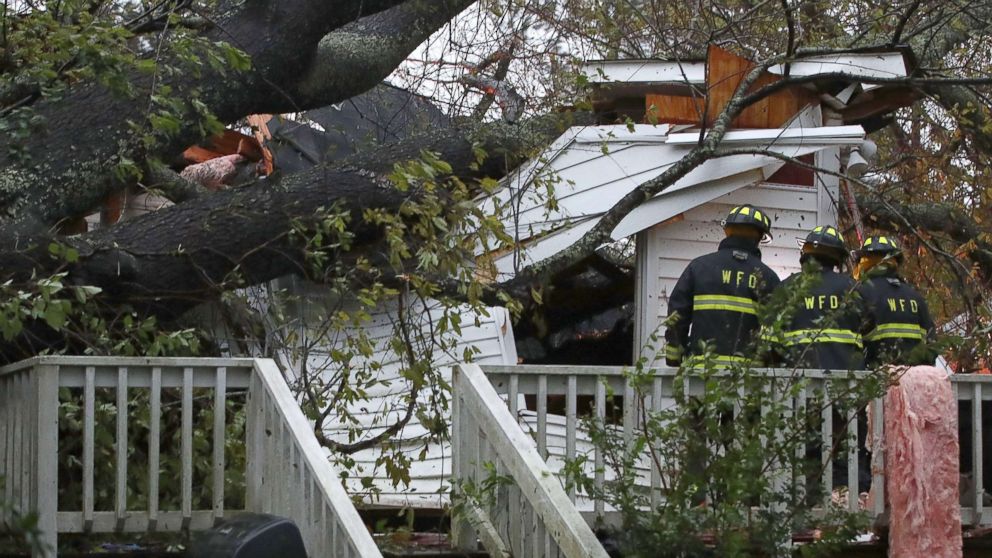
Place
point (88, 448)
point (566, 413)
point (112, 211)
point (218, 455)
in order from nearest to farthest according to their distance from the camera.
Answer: point (88, 448) < point (218, 455) < point (566, 413) < point (112, 211)

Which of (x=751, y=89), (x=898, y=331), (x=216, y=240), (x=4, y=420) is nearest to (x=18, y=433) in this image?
(x=4, y=420)

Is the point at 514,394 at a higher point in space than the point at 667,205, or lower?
lower

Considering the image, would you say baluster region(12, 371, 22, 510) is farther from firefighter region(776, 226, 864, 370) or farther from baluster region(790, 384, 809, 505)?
firefighter region(776, 226, 864, 370)

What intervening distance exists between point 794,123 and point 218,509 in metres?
5.33

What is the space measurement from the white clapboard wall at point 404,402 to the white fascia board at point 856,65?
8.48 feet

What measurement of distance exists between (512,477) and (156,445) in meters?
1.50

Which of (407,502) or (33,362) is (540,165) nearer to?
(407,502)

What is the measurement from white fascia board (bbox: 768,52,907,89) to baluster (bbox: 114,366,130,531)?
17.0 feet

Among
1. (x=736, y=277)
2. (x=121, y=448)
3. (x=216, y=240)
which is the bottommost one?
(x=121, y=448)

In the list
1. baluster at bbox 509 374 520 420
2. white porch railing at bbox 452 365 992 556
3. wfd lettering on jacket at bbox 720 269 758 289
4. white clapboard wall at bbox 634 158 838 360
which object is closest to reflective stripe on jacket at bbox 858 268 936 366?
wfd lettering on jacket at bbox 720 269 758 289

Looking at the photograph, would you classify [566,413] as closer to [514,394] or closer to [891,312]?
[514,394]

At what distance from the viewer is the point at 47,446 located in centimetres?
552

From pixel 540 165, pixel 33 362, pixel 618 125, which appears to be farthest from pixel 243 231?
pixel 618 125

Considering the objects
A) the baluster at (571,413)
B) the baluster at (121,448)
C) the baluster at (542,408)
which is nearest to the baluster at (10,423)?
the baluster at (121,448)
